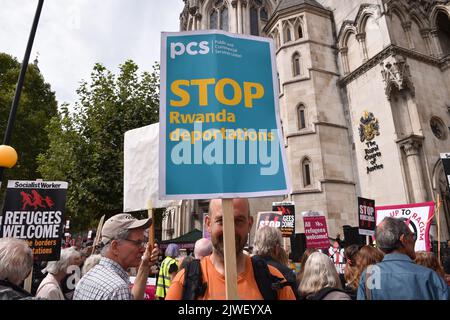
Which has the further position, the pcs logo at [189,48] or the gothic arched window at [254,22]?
the gothic arched window at [254,22]

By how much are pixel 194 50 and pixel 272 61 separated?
1.98 feet

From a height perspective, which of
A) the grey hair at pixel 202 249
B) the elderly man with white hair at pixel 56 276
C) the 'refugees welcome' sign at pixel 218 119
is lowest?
the elderly man with white hair at pixel 56 276

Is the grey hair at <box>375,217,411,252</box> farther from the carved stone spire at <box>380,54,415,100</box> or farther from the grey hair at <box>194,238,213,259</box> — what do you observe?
the carved stone spire at <box>380,54,415,100</box>

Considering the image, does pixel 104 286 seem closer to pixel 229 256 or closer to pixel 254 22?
pixel 229 256

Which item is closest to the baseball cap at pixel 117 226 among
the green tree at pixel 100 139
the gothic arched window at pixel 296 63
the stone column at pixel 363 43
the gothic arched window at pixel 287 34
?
the green tree at pixel 100 139

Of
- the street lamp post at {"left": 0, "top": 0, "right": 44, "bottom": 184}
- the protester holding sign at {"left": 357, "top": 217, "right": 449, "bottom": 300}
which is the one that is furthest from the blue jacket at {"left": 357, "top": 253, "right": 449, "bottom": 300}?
the street lamp post at {"left": 0, "top": 0, "right": 44, "bottom": 184}

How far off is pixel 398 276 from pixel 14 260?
2741 mm

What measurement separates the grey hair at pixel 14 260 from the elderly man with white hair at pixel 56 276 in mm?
1395

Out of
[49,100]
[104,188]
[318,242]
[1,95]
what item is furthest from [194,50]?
[49,100]

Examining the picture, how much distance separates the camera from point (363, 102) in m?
18.3

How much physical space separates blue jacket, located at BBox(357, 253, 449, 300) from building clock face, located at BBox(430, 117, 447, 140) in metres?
17.0

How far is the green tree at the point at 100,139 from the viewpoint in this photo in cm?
1429

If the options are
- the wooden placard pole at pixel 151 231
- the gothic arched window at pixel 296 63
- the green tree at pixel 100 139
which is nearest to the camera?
the wooden placard pole at pixel 151 231

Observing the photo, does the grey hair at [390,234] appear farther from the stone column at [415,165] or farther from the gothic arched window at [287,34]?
the gothic arched window at [287,34]
